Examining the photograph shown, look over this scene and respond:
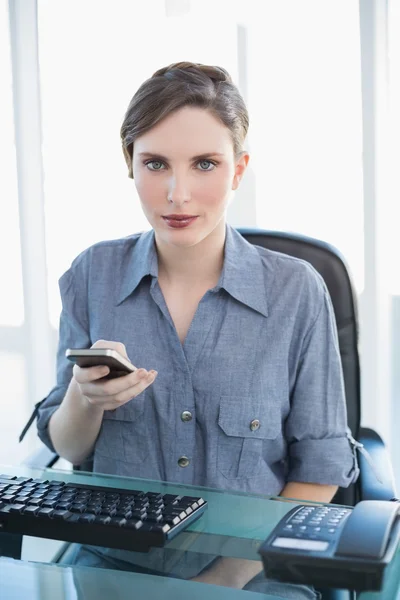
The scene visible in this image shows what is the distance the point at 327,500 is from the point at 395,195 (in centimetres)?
122

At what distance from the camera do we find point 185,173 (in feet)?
4.00

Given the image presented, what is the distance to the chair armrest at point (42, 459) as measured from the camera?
4.57 feet

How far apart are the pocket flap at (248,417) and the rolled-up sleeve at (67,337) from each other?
300 mm

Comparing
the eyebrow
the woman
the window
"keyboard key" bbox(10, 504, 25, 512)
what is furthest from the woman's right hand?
the window

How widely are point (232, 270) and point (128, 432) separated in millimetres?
345

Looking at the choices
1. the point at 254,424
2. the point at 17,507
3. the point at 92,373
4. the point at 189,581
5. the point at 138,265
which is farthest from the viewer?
the point at 138,265

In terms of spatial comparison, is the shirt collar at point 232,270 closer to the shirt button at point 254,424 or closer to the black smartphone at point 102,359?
the shirt button at point 254,424

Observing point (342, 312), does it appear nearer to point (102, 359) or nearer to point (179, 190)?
point (179, 190)

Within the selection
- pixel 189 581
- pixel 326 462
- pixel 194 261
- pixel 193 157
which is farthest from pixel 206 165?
pixel 189 581

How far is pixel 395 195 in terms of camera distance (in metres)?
2.28

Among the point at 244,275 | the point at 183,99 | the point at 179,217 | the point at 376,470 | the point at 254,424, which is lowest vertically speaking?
the point at 376,470

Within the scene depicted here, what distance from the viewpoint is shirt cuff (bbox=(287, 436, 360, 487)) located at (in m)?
1.30

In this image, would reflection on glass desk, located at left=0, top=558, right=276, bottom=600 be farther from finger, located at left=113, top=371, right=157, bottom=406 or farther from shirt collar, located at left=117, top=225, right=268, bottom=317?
shirt collar, located at left=117, top=225, right=268, bottom=317

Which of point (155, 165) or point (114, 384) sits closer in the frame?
point (114, 384)
